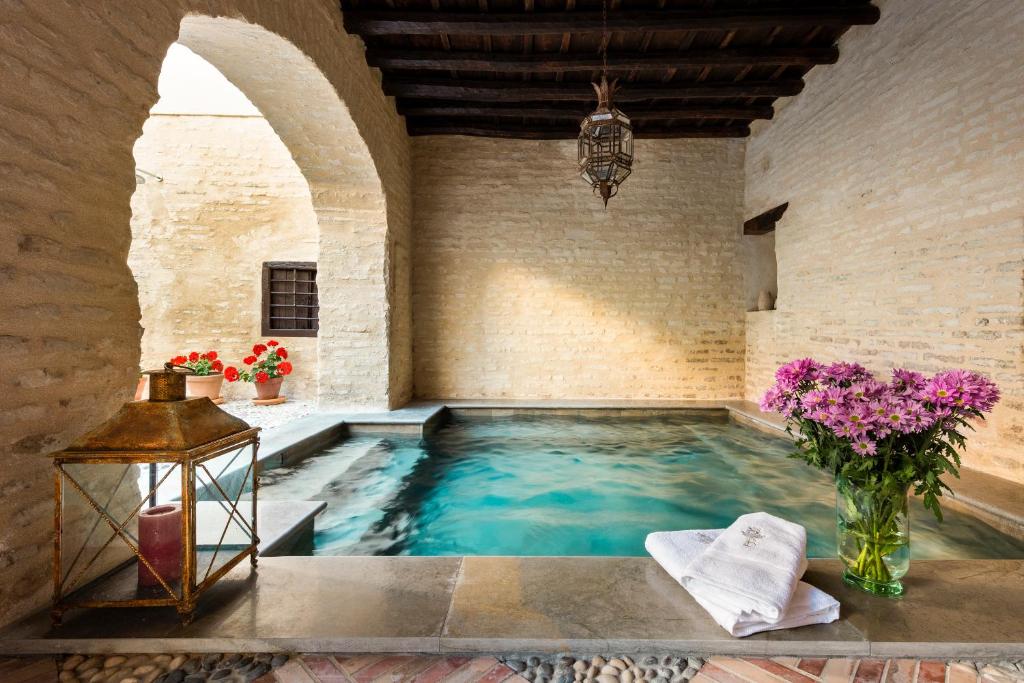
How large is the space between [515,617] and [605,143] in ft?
11.4

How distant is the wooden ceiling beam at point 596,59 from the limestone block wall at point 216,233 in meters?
3.04

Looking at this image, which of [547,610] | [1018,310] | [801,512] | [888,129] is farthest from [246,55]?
[1018,310]

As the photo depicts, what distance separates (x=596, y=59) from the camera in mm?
5078

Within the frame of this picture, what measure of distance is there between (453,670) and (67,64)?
2.28 metres

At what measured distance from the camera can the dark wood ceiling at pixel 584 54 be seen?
14.7 ft

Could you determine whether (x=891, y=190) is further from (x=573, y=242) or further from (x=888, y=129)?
(x=573, y=242)

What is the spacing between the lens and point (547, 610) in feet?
4.90

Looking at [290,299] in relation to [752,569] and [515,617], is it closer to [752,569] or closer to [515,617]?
[515,617]

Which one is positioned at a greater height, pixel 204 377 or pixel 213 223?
pixel 213 223

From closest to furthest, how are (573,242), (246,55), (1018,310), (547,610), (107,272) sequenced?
1. (547,610)
2. (107,272)
3. (1018,310)
4. (246,55)
5. (573,242)

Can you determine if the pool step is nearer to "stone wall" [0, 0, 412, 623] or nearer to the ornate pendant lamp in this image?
"stone wall" [0, 0, 412, 623]

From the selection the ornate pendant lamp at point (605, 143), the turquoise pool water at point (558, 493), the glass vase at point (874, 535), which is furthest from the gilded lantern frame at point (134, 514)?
the ornate pendant lamp at point (605, 143)

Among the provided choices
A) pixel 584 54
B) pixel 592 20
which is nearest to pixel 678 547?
pixel 592 20

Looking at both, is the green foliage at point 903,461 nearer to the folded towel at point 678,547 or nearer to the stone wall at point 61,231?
the folded towel at point 678,547
